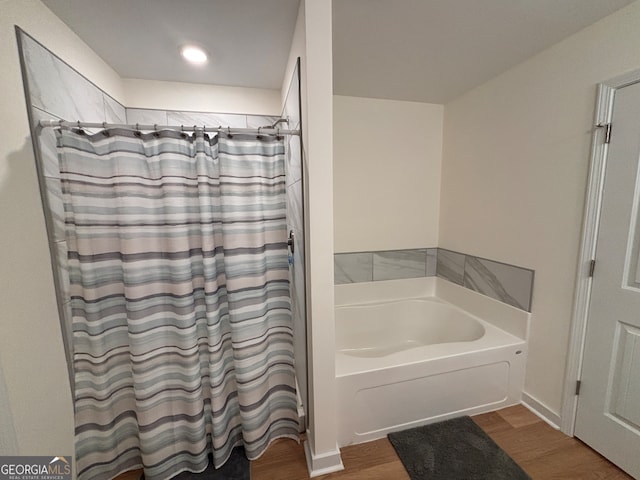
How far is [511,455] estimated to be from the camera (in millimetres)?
1399

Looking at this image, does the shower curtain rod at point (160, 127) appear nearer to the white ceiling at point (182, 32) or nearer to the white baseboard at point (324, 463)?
the white ceiling at point (182, 32)

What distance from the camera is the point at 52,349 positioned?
1161mm

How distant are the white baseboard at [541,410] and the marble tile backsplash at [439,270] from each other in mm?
603

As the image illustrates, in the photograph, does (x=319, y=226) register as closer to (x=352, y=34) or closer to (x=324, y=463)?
(x=352, y=34)

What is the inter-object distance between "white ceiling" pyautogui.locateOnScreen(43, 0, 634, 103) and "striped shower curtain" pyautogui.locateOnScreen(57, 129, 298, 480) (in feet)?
2.04

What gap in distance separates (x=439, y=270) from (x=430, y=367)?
1191 mm

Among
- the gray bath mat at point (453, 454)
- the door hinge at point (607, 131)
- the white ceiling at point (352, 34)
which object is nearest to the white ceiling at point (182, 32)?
the white ceiling at point (352, 34)

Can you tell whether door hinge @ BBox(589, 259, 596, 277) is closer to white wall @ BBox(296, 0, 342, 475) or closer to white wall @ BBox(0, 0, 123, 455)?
white wall @ BBox(296, 0, 342, 475)

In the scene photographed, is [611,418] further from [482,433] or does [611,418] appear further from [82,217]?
[82,217]

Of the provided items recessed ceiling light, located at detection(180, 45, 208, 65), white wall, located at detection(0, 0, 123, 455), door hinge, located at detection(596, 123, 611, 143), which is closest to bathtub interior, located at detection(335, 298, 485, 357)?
door hinge, located at detection(596, 123, 611, 143)

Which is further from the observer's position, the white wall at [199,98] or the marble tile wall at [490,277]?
the white wall at [199,98]

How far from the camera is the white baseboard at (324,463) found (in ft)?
4.31

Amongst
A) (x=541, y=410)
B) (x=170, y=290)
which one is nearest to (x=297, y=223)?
(x=170, y=290)

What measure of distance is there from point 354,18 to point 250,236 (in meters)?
1.20
